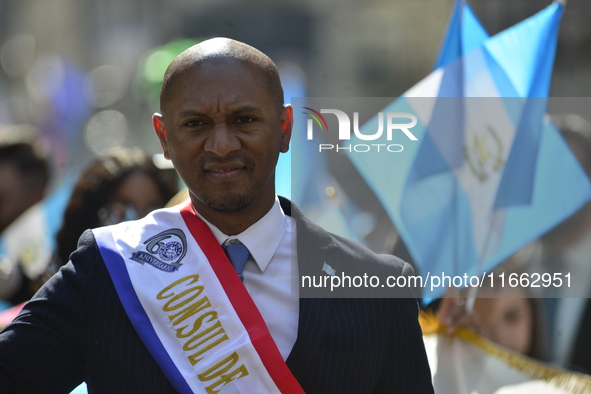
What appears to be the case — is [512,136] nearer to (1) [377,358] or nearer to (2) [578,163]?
(2) [578,163]

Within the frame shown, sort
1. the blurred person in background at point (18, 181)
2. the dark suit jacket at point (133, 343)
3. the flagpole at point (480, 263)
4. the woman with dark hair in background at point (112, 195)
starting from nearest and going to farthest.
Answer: the dark suit jacket at point (133, 343) < the flagpole at point (480, 263) < the woman with dark hair in background at point (112, 195) < the blurred person in background at point (18, 181)

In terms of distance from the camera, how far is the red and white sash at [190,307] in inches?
66.5

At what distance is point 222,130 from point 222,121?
24mm

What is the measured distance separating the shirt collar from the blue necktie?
0.06 ft

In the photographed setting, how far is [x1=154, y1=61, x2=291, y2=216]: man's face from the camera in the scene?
5.59ft

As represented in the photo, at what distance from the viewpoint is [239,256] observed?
1.84 meters

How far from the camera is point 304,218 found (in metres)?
1.95

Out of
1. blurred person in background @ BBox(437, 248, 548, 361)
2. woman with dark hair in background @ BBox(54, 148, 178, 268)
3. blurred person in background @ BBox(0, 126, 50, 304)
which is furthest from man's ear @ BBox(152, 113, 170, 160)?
blurred person in background @ BBox(0, 126, 50, 304)

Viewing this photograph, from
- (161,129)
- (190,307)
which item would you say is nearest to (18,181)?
(161,129)

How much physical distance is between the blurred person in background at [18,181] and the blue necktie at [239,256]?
260 cm

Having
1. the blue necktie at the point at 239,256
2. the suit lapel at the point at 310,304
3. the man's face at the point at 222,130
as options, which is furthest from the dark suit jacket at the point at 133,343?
the man's face at the point at 222,130

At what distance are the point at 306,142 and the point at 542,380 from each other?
130 centimetres

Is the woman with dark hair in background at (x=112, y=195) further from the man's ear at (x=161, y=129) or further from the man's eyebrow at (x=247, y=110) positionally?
the man's eyebrow at (x=247, y=110)

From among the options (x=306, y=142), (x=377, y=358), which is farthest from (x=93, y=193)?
(x=377, y=358)
